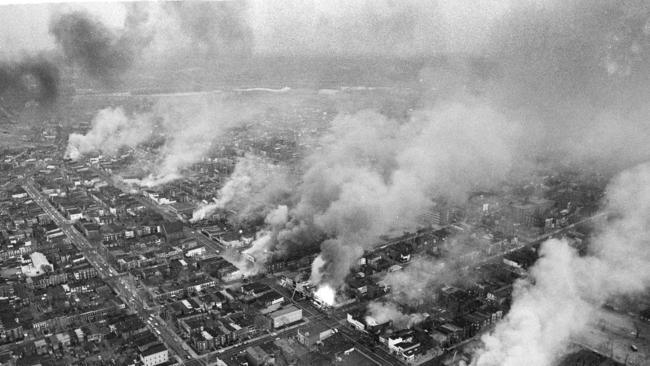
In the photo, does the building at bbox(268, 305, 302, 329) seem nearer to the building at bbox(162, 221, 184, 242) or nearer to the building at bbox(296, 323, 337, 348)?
the building at bbox(296, 323, 337, 348)

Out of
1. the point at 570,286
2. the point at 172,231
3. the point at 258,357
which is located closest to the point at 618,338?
the point at 570,286

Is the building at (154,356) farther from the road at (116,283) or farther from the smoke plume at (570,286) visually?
the smoke plume at (570,286)

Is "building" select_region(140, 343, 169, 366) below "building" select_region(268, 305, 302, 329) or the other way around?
below

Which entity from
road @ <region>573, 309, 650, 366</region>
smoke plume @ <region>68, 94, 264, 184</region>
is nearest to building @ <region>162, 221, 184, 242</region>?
smoke plume @ <region>68, 94, 264, 184</region>

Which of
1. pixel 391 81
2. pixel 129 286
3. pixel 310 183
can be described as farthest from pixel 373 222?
pixel 129 286

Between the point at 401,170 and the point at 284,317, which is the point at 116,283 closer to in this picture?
the point at 284,317

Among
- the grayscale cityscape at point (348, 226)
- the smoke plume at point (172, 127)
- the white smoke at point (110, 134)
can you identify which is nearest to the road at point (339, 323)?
the grayscale cityscape at point (348, 226)

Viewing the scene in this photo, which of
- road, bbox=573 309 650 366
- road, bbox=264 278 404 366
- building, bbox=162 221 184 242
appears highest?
road, bbox=573 309 650 366
